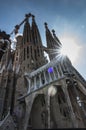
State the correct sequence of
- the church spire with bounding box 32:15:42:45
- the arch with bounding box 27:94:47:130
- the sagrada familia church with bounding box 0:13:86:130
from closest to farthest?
1. the sagrada familia church with bounding box 0:13:86:130
2. the arch with bounding box 27:94:47:130
3. the church spire with bounding box 32:15:42:45

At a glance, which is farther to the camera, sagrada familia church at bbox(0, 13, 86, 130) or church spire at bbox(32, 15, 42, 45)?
church spire at bbox(32, 15, 42, 45)

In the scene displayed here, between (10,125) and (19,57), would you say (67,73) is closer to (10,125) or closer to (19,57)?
(10,125)

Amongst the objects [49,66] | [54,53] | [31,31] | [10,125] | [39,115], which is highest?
[31,31]

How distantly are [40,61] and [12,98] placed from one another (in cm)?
1542

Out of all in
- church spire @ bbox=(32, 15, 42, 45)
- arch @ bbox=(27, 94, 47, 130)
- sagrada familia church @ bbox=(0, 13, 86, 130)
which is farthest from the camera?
church spire @ bbox=(32, 15, 42, 45)

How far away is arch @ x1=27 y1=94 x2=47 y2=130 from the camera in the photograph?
1014 inches

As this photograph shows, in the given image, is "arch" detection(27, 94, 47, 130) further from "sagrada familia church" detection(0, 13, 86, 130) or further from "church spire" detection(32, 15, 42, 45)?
"church spire" detection(32, 15, 42, 45)

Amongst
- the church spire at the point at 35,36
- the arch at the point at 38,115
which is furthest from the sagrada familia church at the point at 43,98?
the church spire at the point at 35,36

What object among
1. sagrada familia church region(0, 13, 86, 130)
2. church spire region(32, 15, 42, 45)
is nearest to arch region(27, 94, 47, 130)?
sagrada familia church region(0, 13, 86, 130)

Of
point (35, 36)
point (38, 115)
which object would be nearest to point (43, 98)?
point (38, 115)

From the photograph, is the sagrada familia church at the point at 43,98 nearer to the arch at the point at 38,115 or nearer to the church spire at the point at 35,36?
the arch at the point at 38,115

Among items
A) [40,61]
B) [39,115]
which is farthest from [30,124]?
[40,61]

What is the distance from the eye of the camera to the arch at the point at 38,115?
1014 inches

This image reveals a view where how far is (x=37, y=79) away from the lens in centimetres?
3125
